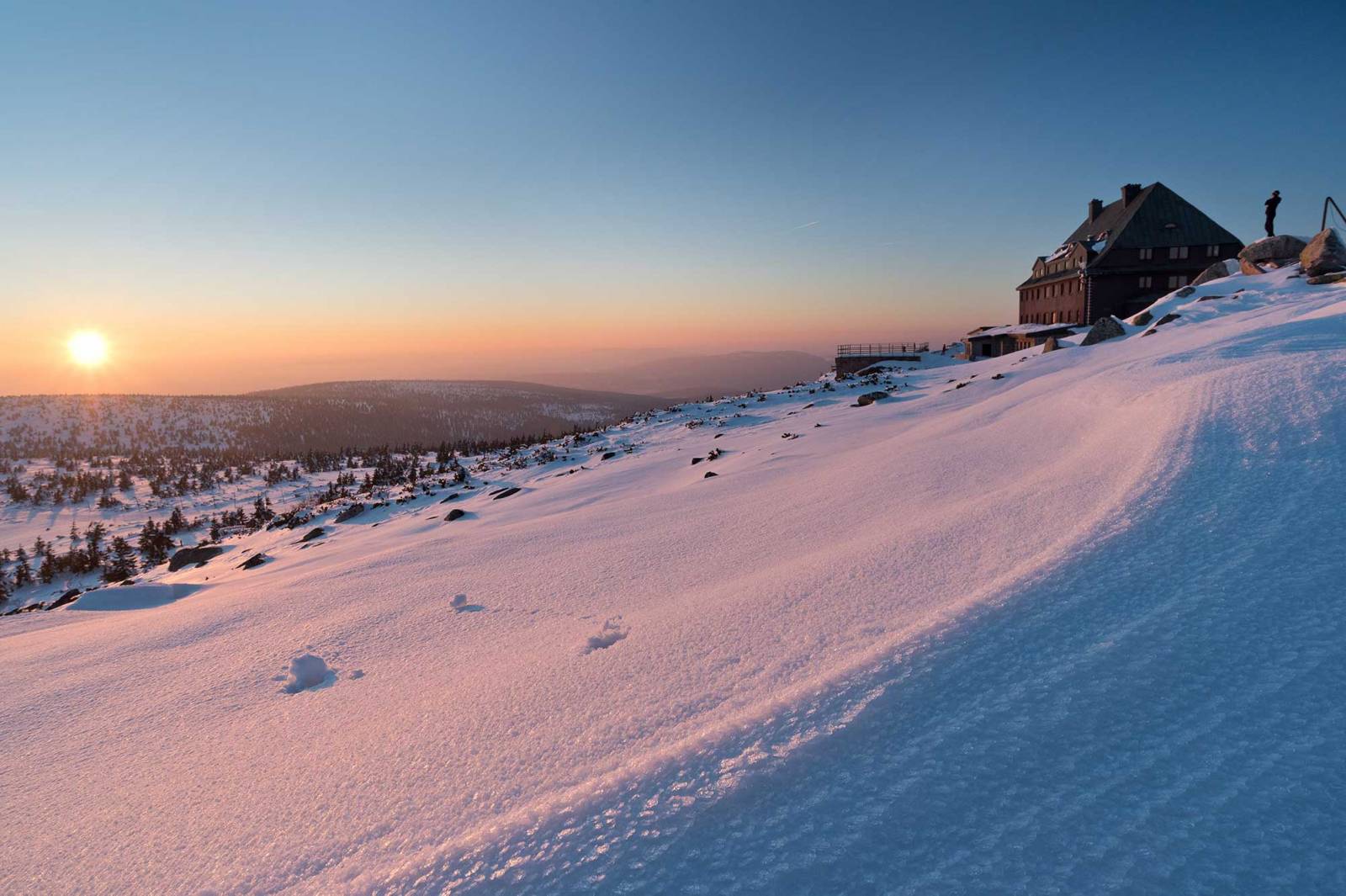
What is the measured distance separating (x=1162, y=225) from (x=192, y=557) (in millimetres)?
51184

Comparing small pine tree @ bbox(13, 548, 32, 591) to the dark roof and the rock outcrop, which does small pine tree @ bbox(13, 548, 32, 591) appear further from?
the dark roof

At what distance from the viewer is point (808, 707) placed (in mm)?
1841

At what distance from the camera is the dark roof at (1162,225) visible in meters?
34.0

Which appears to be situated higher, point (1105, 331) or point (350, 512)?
point (1105, 331)

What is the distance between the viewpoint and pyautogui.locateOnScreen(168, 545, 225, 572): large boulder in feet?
39.0

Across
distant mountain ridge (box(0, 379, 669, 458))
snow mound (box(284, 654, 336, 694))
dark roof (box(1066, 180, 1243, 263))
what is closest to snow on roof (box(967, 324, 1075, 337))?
dark roof (box(1066, 180, 1243, 263))

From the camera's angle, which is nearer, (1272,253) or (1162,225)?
(1272,253)

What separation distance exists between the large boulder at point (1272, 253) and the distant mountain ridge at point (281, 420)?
2710cm

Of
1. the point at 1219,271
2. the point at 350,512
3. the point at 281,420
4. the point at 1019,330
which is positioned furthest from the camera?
the point at 281,420

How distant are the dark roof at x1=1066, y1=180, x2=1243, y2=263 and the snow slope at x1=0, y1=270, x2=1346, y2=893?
39963 mm

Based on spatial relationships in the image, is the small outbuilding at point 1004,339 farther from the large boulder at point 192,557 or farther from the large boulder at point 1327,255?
the large boulder at point 192,557

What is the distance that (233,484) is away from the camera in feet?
109

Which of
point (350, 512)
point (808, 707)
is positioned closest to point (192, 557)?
point (350, 512)

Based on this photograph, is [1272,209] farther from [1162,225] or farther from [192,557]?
[192,557]
